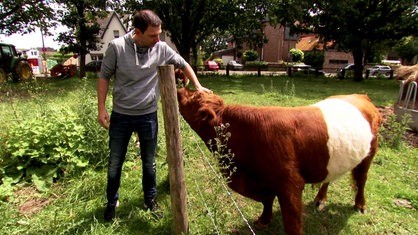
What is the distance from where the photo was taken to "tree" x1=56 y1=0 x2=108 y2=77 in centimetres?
1791

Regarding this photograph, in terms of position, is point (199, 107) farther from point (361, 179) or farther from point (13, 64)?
point (13, 64)

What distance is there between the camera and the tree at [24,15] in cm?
1473

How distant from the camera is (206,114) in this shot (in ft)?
8.16

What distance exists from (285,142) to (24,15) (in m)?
18.0

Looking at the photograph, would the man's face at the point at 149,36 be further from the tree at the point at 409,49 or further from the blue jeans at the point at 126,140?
the tree at the point at 409,49

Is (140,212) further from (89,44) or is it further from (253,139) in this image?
(89,44)

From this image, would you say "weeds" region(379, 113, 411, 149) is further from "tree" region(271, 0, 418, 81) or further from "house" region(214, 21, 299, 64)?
"house" region(214, 21, 299, 64)

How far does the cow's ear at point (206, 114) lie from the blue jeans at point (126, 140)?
0.49m

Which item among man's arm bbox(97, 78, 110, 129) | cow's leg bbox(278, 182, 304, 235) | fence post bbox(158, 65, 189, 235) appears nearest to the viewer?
fence post bbox(158, 65, 189, 235)

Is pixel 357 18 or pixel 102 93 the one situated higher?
pixel 357 18

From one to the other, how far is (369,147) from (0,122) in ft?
20.4

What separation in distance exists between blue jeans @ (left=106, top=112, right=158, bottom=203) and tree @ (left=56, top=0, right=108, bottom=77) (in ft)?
57.9

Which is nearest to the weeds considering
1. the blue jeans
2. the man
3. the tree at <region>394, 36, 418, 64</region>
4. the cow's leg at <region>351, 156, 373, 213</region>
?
the cow's leg at <region>351, 156, 373, 213</region>

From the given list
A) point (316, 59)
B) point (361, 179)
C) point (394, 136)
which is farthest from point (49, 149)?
point (316, 59)
